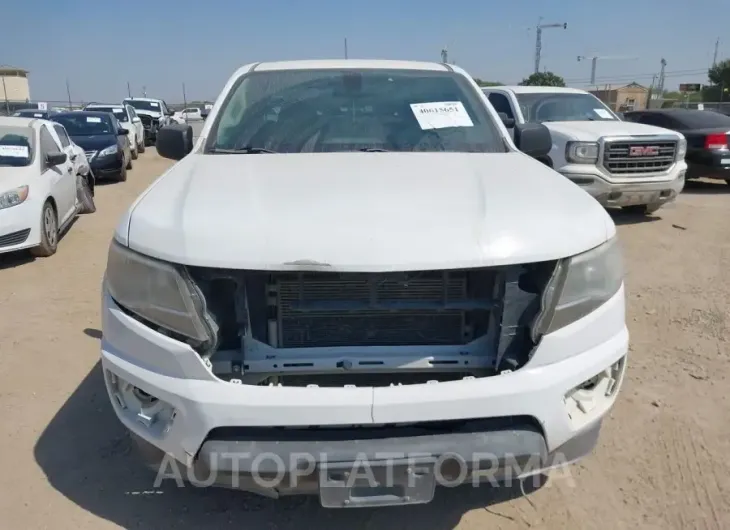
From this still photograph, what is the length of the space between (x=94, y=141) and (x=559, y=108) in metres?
9.08

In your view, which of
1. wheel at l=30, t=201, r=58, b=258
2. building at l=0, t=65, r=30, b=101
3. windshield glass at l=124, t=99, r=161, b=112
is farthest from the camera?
building at l=0, t=65, r=30, b=101

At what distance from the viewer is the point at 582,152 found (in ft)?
26.0

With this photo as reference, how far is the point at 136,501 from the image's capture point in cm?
274

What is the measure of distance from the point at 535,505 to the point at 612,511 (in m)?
0.32

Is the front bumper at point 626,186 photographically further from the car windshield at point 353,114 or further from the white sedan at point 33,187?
the white sedan at point 33,187

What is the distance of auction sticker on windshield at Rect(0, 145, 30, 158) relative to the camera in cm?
691

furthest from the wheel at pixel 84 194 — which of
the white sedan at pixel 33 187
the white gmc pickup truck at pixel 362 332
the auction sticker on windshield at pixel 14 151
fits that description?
the white gmc pickup truck at pixel 362 332

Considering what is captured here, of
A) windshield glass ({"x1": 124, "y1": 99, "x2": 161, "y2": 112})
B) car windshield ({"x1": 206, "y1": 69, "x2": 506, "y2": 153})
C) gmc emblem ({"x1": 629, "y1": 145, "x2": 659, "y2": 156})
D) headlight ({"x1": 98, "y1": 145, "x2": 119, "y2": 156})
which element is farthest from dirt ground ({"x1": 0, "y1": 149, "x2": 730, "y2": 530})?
windshield glass ({"x1": 124, "y1": 99, "x2": 161, "y2": 112})

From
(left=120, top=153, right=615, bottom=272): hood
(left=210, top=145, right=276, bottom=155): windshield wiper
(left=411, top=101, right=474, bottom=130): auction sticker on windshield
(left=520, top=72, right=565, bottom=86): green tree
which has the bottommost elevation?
(left=520, top=72, right=565, bottom=86): green tree

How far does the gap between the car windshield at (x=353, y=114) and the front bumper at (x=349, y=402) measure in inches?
57.5

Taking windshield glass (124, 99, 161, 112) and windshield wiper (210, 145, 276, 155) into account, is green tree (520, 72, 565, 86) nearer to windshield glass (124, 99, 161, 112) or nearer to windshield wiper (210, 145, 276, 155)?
windshield glass (124, 99, 161, 112)

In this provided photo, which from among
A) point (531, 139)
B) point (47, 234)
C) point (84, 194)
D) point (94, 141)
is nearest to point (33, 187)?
point (47, 234)

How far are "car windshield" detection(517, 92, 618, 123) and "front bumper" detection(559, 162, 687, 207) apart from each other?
60.5 inches

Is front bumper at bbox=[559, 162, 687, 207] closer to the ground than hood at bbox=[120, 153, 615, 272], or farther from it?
closer to the ground
